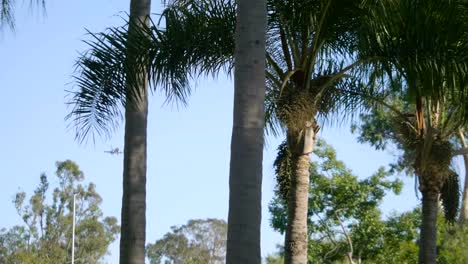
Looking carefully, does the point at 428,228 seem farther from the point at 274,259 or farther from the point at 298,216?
the point at 274,259

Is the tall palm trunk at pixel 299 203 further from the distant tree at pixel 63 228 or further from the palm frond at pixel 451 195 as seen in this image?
the distant tree at pixel 63 228

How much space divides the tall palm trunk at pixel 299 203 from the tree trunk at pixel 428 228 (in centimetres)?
390

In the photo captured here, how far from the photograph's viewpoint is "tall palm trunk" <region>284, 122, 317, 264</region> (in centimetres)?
1116

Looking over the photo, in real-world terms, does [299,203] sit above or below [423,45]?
below

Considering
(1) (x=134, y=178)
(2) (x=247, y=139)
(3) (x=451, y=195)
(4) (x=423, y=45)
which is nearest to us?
(2) (x=247, y=139)

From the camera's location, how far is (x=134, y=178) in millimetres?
9266

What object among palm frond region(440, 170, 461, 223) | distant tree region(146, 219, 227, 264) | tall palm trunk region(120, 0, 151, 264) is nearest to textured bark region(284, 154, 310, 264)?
tall palm trunk region(120, 0, 151, 264)

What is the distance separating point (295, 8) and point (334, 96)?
1.68 meters

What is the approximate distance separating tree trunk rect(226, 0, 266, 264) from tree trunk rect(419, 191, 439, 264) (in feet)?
25.4

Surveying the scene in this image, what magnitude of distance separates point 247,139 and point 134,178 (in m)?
2.29

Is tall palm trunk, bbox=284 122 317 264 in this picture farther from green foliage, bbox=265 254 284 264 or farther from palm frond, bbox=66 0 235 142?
green foliage, bbox=265 254 284 264

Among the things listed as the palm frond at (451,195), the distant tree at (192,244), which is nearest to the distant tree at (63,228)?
the distant tree at (192,244)

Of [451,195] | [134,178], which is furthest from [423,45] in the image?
[451,195]

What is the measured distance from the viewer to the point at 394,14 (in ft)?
31.3
